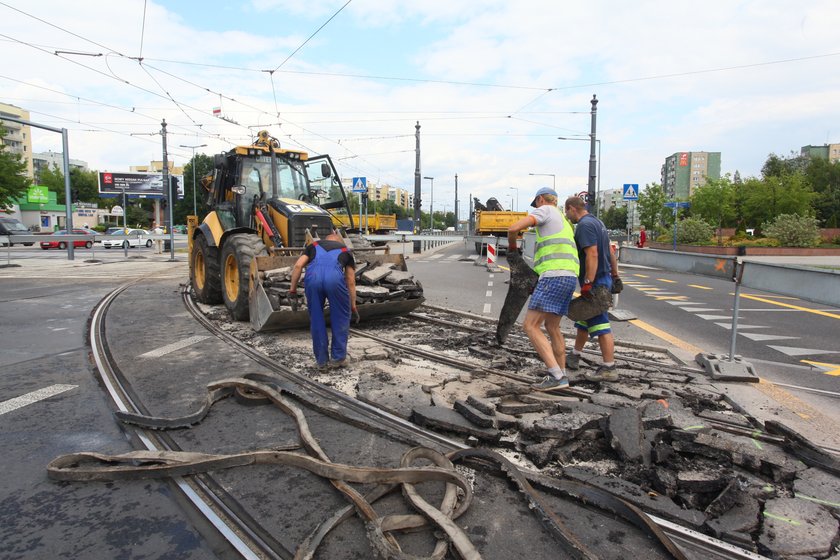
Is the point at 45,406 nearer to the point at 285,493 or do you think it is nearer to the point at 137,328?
the point at 285,493

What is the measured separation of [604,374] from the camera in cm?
498

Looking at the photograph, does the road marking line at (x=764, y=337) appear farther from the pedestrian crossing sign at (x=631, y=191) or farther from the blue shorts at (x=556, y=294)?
the pedestrian crossing sign at (x=631, y=191)

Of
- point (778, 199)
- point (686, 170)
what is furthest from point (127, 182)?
point (686, 170)

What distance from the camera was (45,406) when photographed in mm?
4410

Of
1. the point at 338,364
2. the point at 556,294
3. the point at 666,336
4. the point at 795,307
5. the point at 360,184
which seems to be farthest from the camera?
the point at 360,184

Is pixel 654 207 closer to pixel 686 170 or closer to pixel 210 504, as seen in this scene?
pixel 210 504

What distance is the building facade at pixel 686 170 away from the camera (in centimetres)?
12281

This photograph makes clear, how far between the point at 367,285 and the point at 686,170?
455 feet

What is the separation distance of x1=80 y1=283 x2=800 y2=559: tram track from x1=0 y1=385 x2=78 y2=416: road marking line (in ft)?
1.18

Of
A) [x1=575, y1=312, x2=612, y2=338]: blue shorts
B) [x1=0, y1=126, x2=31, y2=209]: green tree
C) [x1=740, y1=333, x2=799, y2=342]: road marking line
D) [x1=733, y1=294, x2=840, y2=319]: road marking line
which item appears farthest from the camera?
[x1=0, y1=126, x2=31, y2=209]: green tree

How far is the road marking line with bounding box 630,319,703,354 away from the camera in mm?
6681

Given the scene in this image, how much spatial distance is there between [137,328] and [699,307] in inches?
→ 401

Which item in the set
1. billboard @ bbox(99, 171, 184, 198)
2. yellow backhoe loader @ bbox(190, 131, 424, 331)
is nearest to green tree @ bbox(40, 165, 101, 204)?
billboard @ bbox(99, 171, 184, 198)

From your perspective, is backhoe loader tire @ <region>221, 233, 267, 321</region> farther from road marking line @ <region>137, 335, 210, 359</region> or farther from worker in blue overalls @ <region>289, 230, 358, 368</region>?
worker in blue overalls @ <region>289, 230, 358, 368</region>
